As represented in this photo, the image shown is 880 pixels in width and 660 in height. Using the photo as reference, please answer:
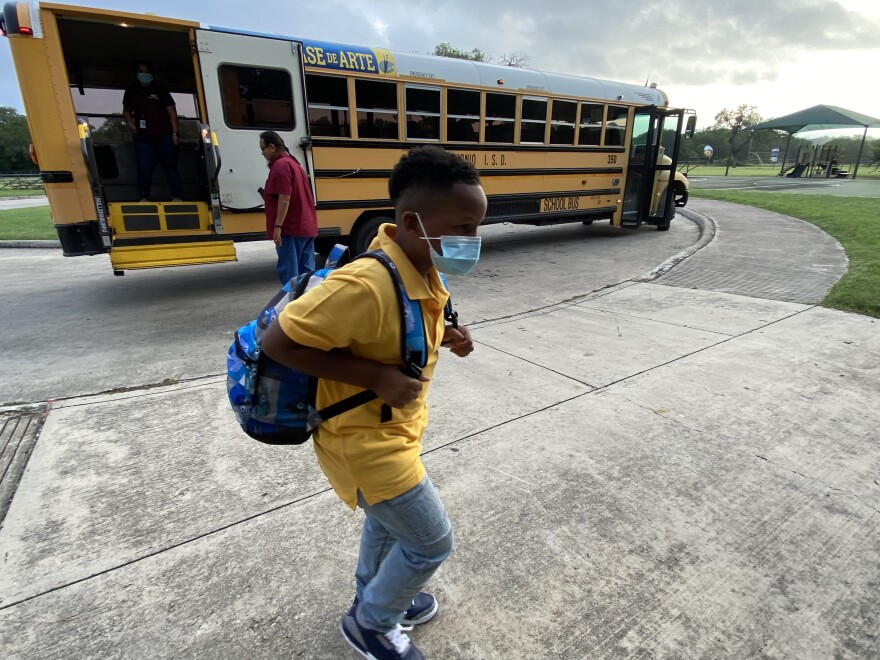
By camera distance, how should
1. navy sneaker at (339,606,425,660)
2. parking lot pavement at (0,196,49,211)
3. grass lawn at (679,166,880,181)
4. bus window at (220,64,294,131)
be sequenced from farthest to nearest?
1. grass lawn at (679,166,880,181)
2. parking lot pavement at (0,196,49,211)
3. bus window at (220,64,294,131)
4. navy sneaker at (339,606,425,660)

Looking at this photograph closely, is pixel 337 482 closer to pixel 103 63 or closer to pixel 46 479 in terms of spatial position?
pixel 46 479

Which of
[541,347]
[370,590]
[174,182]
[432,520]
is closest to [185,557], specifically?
[370,590]

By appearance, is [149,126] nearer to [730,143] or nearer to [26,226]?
[26,226]

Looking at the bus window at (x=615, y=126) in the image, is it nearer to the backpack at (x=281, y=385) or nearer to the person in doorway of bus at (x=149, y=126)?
the person in doorway of bus at (x=149, y=126)

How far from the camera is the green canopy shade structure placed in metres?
35.8

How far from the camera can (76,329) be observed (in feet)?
16.7

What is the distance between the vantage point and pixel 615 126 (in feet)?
33.5

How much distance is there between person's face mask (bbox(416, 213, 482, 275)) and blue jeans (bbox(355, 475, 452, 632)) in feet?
1.95

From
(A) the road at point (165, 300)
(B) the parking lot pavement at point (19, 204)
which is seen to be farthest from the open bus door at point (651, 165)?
(B) the parking lot pavement at point (19, 204)

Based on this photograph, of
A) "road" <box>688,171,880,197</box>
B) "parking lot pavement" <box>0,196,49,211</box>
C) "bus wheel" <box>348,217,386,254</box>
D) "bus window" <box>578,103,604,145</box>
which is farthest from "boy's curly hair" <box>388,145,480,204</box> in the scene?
"parking lot pavement" <box>0,196,49,211</box>

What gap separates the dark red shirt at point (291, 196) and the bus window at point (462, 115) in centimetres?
306

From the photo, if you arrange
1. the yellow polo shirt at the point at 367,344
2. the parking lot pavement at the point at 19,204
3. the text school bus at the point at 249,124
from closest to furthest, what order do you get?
the yellow polo shirt at the point at 367,344 → the text school bus at the point at 249,124 → the parking lot pavement at the point at 19,204

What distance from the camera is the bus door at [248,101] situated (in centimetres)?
584

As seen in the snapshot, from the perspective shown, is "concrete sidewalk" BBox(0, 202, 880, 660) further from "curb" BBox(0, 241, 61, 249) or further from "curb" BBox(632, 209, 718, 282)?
"curb" BBox(0, 241, 61, 249)
